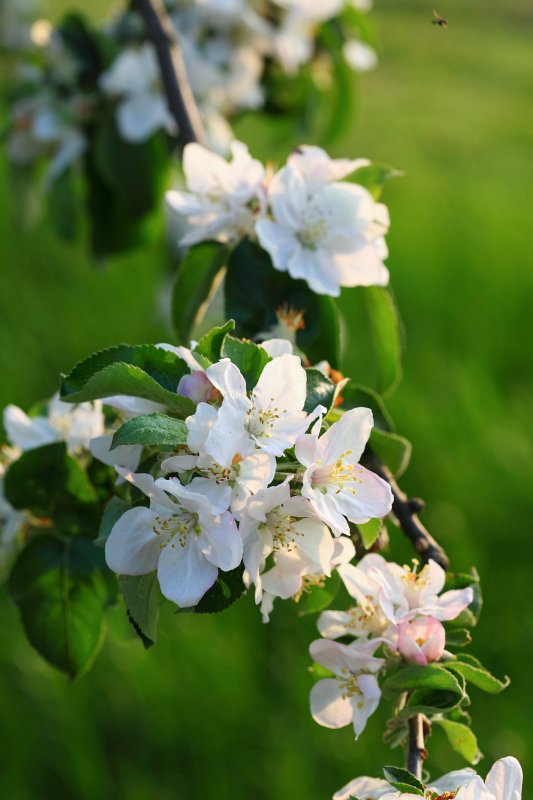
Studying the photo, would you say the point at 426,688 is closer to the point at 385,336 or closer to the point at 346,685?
the point at 346,685

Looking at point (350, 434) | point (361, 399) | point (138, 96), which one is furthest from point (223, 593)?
point (138, 96)

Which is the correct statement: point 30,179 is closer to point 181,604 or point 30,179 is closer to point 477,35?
point 181,604

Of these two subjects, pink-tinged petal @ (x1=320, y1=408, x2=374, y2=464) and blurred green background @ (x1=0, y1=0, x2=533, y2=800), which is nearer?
pink-tinged petal @ (x1=320, y1=408, x2=374, y2=464)

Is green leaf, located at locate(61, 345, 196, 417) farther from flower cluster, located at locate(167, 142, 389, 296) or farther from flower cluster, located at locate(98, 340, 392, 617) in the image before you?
flower cluster, located at locate(167, 142, 389, 296)

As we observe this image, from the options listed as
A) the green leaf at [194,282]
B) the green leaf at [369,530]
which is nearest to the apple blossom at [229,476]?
the green leaf at [369,530]

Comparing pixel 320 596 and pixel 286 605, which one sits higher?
pixel 320 596

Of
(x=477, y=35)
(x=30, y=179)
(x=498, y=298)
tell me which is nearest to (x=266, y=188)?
(x=30, y=179)

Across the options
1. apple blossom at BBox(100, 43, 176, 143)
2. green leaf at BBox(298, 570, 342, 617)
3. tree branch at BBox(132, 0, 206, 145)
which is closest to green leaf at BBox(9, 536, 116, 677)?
green leaf at BBox(298, 570, 342, 617)
